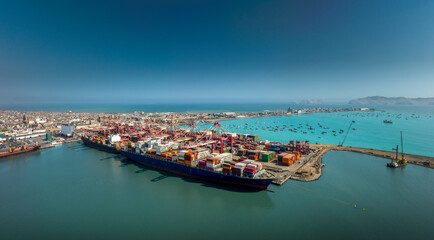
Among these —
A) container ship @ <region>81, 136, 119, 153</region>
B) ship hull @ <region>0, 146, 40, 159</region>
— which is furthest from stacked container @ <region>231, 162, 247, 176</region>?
ship hull @ <region>0, 146, 40, 159</region>

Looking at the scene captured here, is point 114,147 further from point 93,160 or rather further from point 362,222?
point 362,222

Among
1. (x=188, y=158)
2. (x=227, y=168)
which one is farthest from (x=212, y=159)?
(x=188, y=158)

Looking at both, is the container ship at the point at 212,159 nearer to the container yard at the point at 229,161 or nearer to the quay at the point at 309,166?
the container yard at the point at 229,161

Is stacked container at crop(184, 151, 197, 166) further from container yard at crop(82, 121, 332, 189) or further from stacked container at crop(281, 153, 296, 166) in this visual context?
stacked container at crop(281, 153, 296, 166)

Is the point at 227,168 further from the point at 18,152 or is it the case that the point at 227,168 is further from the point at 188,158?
the point at 18,152

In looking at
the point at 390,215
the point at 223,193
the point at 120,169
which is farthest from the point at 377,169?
the point at 120,169
